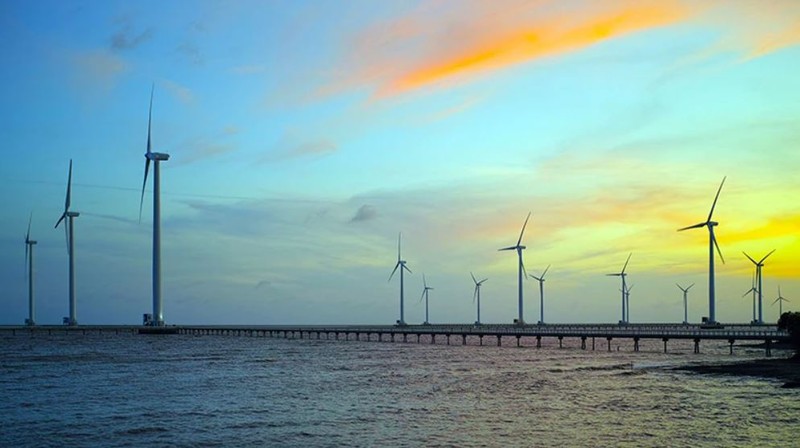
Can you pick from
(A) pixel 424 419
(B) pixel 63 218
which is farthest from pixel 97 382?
(B) pixel 63 218

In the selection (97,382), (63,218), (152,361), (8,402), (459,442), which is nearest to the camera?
(459,442)

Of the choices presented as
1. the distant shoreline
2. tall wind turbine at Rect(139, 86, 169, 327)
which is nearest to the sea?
the distant shoreline

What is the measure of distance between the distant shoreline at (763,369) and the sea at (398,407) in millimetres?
2084

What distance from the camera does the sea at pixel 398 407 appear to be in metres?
39.1

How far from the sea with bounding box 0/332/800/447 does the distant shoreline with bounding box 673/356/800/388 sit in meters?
2.08

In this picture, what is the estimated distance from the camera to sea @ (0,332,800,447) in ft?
128

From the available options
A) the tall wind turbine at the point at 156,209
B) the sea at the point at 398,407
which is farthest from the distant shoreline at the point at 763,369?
the tall wind turbine at the point at 156,209

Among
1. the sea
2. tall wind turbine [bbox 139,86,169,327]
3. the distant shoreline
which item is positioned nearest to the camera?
the sea

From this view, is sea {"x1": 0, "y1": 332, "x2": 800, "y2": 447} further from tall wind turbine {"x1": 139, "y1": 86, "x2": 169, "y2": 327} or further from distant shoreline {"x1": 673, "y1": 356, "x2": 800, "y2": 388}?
tall wind turbine {"x1": 139, "y1": 86, "x2": 169, "y2": 327}

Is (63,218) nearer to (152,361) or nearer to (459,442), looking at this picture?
(152,361)

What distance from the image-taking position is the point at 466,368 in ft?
278

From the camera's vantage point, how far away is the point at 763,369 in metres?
69.8

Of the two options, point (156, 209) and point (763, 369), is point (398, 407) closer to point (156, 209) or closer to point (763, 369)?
point (763, 369)

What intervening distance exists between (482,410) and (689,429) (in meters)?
12.7
